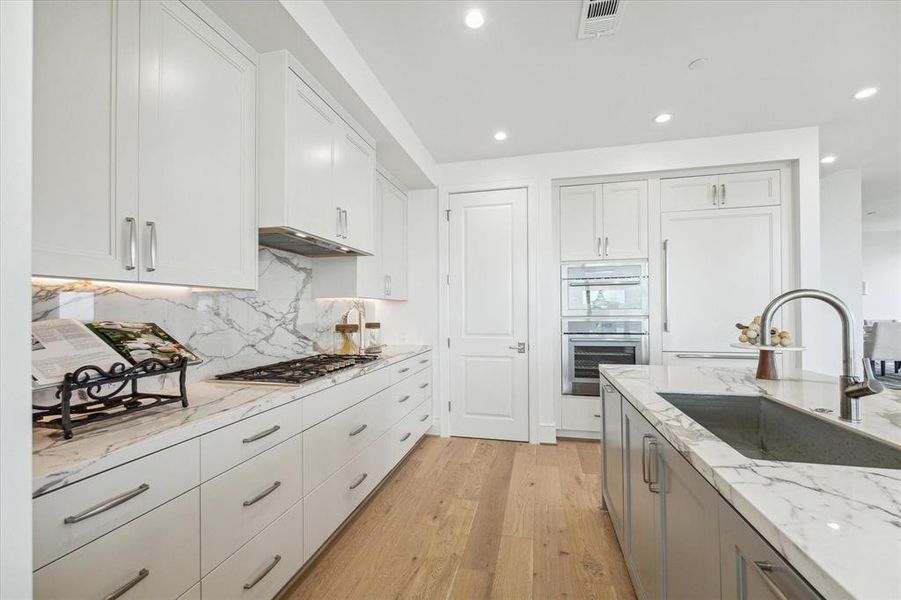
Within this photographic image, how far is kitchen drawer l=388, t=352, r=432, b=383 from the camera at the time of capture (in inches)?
109

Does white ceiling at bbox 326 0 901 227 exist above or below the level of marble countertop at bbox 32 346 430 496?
above

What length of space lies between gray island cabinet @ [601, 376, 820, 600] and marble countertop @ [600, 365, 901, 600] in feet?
0.16

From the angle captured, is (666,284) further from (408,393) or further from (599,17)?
(408,393)

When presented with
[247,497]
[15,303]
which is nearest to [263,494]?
[247,497]

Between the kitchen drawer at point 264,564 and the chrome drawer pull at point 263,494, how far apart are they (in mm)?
139

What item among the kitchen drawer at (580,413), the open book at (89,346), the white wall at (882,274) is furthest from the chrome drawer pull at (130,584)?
the white wall at (882,274)

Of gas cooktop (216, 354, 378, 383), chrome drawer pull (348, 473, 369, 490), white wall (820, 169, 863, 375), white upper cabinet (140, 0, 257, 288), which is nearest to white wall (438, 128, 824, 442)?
gas cooktop (216, 354, 378, 383)

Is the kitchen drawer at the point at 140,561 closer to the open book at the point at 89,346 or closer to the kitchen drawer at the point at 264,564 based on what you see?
the kitchen drawer at the point at 264,564

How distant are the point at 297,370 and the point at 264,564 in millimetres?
892

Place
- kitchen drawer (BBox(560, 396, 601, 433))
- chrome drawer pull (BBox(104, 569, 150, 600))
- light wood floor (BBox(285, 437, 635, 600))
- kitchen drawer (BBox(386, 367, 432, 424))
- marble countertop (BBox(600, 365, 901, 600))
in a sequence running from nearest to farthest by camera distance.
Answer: marble countertop (BBox(600, 365, 901, 600))
chrome drawer pull (BBox(104, 569, 150, 600))
light wood floor (BBox(285, 437, 635, 600))
kitchen drawer (BBox(386, 367, 432, 424))
kitchen drawer (BBox(560, 396, 601, 433))

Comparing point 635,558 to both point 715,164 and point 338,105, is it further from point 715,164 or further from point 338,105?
point 715,164

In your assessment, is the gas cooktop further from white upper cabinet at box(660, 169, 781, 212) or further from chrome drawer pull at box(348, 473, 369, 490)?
white upper cabinet at box(660, 169, 781, 212)

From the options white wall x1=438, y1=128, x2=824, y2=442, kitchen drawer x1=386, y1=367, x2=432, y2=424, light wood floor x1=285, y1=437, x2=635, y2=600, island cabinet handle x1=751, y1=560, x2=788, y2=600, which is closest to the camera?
island cabinet handle x1=751, y1=560, x2=788, y2=600

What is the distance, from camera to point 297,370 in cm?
207
